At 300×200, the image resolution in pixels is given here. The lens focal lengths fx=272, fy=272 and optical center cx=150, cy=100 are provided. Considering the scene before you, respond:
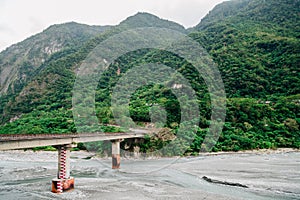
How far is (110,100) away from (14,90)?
238 ft

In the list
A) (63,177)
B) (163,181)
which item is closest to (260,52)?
(163,181)

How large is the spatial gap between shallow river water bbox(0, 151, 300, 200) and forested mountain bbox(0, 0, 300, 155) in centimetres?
1386

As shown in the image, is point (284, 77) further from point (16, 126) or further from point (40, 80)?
point (40, 80)

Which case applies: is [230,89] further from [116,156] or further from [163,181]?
[163,181]

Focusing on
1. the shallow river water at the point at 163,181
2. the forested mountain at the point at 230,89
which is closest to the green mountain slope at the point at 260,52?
the forested mountain at the point at 230,89

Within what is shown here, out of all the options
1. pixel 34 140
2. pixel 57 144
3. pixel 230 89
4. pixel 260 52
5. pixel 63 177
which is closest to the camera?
pixel 34 140

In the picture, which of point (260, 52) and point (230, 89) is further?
point (260, 52)

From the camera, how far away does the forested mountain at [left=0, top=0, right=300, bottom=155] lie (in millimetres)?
56500

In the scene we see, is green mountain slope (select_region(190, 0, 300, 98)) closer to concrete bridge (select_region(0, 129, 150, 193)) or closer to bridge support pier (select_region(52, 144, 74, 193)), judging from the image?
concrete bridge (select_region(0, 129, 150, 193))

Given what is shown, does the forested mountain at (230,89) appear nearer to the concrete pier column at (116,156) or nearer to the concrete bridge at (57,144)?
the concrete pier column at (116,156)

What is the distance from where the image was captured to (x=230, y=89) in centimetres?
8162

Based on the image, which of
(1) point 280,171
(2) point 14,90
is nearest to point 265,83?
(1) point 280,171

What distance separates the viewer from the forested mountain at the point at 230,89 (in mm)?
56500

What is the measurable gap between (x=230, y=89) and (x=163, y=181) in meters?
60.1
